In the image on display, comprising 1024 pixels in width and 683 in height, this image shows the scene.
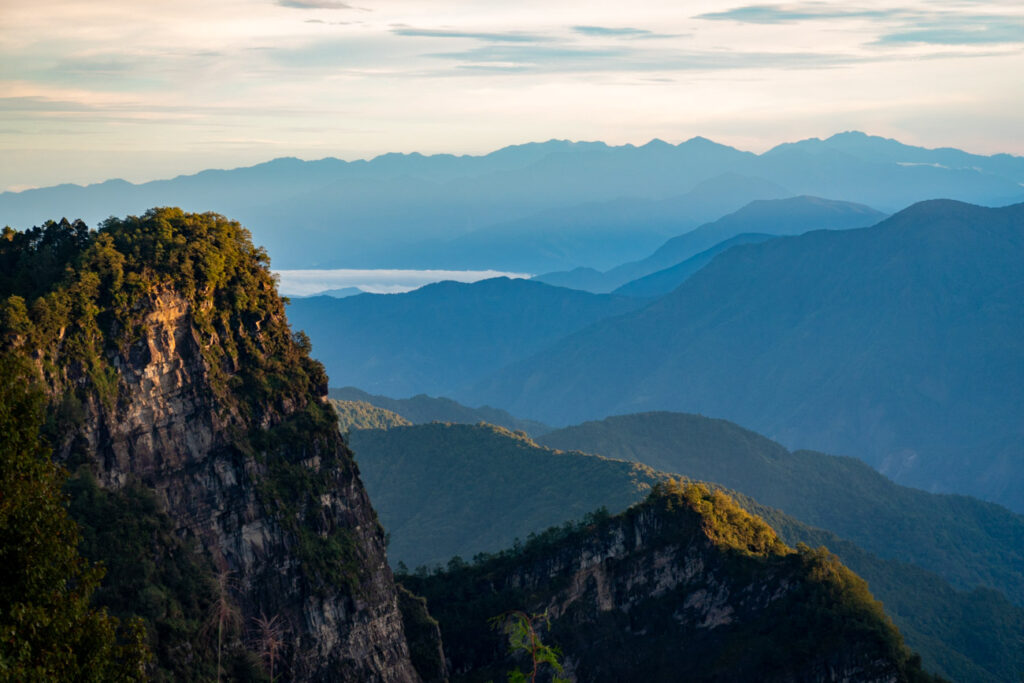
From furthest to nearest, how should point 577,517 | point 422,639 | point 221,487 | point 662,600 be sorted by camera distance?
point 577,517 → point 662,600 → point 422,639 → point 221,487

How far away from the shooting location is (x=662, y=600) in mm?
94312

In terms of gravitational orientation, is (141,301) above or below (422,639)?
above

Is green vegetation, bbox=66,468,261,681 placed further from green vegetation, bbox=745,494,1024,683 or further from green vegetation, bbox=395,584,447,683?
green vegetation, bbox=745,494,1024,683

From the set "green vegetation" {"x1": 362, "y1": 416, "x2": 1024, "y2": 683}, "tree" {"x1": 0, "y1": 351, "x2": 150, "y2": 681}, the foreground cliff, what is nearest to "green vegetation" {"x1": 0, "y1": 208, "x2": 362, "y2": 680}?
the foreground cliff

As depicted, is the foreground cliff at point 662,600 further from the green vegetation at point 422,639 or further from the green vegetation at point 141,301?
the green vegetation at point 141,301

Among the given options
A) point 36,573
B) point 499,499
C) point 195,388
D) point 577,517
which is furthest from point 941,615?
point 36,573

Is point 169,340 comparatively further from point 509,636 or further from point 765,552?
point 765,552

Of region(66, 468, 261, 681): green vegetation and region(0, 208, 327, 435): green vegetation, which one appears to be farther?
region(0, 208, 327, 435): green vegetation

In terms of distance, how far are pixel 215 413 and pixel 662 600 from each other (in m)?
40.5

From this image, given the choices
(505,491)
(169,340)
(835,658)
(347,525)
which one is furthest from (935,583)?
(169,340)

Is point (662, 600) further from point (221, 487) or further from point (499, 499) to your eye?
point (499, 499)

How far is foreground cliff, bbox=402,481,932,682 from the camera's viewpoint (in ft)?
284

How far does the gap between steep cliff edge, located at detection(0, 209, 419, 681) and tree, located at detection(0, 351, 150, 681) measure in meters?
29.7

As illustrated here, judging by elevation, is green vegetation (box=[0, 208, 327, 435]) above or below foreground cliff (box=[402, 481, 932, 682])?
above
